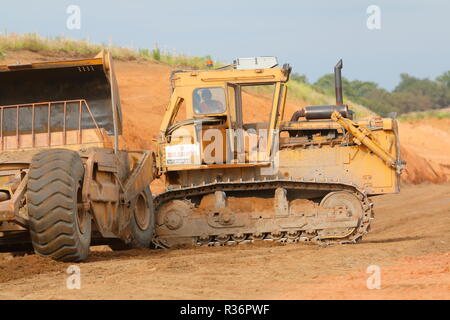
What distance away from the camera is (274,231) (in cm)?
1611

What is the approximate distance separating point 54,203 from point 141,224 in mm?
4068

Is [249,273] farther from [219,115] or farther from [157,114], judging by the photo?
[157,114]

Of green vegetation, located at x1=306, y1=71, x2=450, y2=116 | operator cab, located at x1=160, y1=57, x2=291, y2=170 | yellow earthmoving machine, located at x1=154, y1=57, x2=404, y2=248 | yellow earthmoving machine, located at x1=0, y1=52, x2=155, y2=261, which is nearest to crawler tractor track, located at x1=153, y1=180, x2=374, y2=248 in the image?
yellow earthmoving machine, located at x1=154, y1=57, x2=404, y2=248

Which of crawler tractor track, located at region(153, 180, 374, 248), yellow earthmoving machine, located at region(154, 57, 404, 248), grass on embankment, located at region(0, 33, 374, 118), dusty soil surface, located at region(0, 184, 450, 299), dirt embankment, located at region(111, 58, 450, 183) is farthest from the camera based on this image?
grass on embankment, located at region(0, 33, 374, 118)

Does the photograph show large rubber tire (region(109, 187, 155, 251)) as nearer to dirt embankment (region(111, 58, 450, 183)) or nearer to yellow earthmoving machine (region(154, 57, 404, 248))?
yellow earthmoving machine (region(154, 57, 404, 248))

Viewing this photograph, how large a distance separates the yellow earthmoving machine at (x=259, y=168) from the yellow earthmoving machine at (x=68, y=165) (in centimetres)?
88

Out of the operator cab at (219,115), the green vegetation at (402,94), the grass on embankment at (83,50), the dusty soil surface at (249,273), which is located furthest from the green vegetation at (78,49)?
the green vegetation at (402,94)

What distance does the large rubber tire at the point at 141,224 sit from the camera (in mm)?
15203

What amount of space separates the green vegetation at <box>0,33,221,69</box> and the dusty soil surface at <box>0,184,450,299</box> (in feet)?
65.1

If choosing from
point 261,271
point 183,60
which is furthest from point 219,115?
point 183,60

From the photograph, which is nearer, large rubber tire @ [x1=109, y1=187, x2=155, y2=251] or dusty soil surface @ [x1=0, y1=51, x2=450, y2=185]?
large rubber tire @ [x1=109, y1=187, x2=155, y2=251]

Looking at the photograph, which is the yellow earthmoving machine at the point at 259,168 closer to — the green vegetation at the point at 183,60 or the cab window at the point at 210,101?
the cab window at the point at 210,101

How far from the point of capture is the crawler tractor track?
16.0m

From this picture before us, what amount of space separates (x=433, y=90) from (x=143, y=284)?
93.4 m
